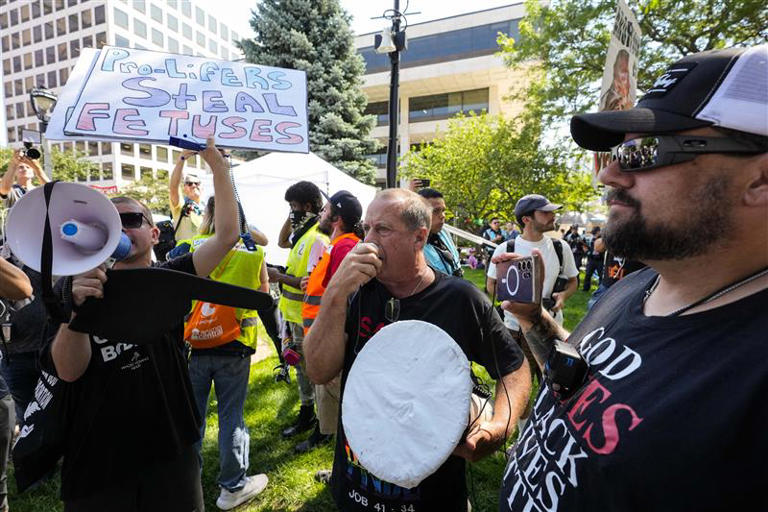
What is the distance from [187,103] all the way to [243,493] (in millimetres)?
2640

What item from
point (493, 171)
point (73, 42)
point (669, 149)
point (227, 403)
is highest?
point (73, 42)

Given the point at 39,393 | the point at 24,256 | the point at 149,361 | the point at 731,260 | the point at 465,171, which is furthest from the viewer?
the point at 465,171

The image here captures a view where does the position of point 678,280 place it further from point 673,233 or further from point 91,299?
point 91,299

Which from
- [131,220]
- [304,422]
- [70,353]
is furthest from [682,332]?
[304,422]

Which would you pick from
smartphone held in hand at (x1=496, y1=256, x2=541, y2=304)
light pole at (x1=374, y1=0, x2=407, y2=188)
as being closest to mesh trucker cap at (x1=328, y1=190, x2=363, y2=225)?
smartphone held in hand at (x1=496, y1=256, x2=541, y2=304)

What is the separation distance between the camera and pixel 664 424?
0.82m

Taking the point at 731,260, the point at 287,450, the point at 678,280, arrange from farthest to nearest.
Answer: the point at 287,450 → the point at 678,280 → the point at 731,260

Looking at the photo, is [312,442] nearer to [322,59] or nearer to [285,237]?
[285,237]

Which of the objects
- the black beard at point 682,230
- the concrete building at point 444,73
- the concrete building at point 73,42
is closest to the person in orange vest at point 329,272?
the black beard at point 682,230

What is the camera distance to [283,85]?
8.16ft

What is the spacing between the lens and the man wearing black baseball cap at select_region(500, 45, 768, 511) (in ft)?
2.52

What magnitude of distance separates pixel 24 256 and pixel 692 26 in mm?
15117

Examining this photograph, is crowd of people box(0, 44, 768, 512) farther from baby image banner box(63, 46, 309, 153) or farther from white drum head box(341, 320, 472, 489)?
baby image banner box(63, 46, 309, 153)

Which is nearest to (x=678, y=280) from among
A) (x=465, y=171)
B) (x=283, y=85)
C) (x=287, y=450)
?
(x=283, y=85)
